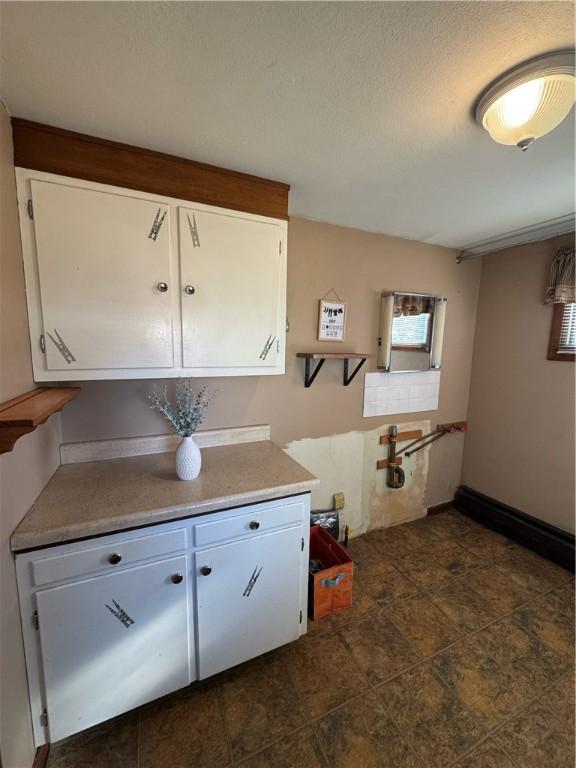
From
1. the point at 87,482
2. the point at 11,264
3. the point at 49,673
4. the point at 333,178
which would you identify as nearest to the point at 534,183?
the point at 333,178

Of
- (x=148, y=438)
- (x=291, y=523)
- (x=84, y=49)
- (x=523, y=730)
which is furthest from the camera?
(x=148, y=438)

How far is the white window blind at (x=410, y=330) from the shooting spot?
2.25 metres

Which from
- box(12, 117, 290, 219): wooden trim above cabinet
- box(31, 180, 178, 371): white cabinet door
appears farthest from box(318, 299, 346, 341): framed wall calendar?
box(31, 180, 178, 371): white cabinet door

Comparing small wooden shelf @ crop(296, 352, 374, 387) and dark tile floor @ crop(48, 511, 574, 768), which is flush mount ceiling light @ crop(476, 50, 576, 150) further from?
dark tile floor @ crop(48, 511, 574, 768)

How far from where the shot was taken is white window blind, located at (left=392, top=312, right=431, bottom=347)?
2.25 meters

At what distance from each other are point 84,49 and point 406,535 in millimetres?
3073

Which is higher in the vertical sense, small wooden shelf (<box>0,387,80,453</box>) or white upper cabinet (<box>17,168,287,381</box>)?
white upper cabinet (<box>17,168,287,381</box>)

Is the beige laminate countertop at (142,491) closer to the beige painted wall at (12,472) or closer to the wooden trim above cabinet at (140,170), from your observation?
the beige painted wall at (12,472)

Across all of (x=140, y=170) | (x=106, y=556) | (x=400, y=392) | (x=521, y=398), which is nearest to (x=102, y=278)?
(x=140, y=170)

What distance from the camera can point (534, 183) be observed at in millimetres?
1439

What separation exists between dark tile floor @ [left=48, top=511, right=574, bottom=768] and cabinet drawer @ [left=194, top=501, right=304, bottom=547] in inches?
28.7

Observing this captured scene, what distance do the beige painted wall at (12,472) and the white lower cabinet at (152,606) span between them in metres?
0.06

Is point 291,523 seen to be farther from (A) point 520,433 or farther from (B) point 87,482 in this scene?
(A) point 520,433

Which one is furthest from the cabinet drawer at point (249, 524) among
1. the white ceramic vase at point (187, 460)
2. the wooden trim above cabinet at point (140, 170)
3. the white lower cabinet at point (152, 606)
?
the wooden trim above cabinet at point (140, 170)
